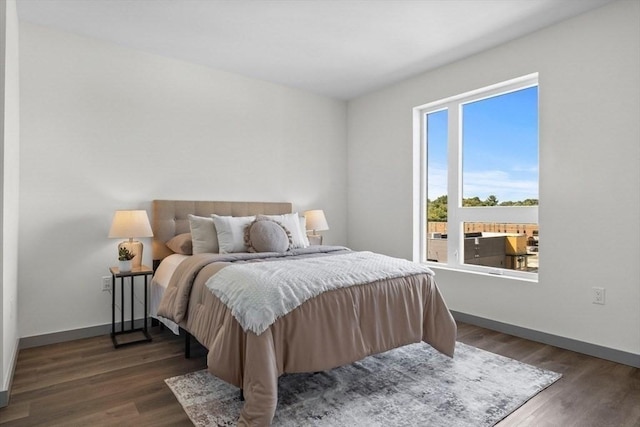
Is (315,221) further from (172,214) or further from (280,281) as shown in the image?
(280,281)

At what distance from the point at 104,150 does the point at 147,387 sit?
7.02ft

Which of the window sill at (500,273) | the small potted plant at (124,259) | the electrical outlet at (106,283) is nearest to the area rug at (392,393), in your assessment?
the window sill at (500,273)

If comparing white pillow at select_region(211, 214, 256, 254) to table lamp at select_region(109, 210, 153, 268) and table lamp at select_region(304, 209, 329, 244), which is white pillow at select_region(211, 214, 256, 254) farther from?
table lamp at select_region(304, 209, 329, 244)

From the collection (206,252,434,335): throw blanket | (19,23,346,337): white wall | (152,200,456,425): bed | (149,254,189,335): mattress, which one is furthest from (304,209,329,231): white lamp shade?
(206,252,434,335): throw blanket

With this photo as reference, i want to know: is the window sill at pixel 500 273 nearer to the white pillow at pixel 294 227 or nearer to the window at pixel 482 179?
the window at pixel 482 179

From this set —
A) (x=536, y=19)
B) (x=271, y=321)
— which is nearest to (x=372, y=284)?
(x=271, y=321)

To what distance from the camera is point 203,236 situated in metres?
3.30

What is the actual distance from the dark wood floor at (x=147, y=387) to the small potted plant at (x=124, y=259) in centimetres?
64

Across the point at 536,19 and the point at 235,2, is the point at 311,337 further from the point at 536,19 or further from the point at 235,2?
the point at 536,19

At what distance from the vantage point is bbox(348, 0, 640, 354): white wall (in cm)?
271

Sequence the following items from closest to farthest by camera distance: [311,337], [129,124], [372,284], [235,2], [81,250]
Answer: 1. [311,337]
2. [372,284]
3. [235,2]
4. [81,250]
5. [129,124]

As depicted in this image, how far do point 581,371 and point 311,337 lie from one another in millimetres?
1972

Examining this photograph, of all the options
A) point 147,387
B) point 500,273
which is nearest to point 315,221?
point 500,273

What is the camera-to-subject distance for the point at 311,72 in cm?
416
